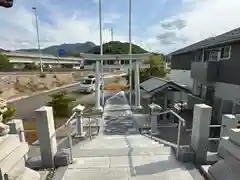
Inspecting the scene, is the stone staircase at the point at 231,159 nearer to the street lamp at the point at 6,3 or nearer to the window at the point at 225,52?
the street lamp at the point at 6,3

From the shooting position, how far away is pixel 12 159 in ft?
7.91

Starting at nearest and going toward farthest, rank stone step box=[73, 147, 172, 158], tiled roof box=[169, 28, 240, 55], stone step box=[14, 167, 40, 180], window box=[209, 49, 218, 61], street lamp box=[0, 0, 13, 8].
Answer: street lamp box=[0, 0, 13, 8]
stone step box=[14, 167, 40, 180]
stone step box=[73, 147, 172, 158]
tiled roof box=[169, 28, 240, 55]
window box=[209, 49, 218, 61]

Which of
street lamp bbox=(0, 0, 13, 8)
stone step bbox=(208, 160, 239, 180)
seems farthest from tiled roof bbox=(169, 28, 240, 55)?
street lamp bbox=(0, 0, 13, 8)

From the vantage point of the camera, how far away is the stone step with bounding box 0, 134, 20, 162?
2.28m

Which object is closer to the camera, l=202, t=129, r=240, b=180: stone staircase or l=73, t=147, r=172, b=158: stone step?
l=202, t=129, r=240, b=180: stone staircase

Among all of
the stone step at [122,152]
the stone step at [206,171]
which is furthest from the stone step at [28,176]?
the stone step at [206,171]

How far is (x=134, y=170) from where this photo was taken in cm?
328

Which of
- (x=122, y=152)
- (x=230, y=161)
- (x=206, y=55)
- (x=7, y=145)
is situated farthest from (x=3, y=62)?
(x=230, y=161)

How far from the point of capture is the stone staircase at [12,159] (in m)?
2.25

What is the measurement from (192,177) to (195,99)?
1031cm

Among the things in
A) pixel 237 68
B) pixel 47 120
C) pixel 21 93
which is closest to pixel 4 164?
pixel 47 120

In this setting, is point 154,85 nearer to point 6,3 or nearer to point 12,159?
point 12,159

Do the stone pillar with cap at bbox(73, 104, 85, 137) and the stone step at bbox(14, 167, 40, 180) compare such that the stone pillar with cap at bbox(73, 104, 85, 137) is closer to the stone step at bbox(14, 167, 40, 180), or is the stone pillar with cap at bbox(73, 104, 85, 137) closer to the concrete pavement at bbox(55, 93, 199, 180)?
the concrete pavement at bbox(55, 93, 199, 180)

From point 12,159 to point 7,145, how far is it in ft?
0.72
